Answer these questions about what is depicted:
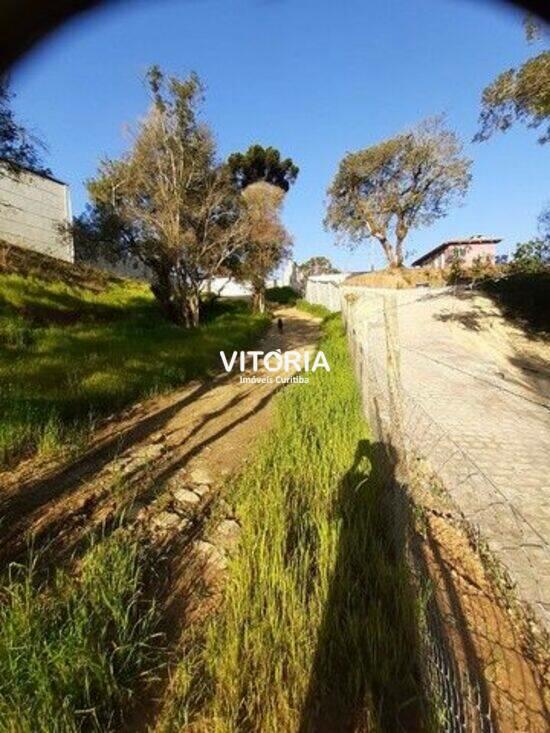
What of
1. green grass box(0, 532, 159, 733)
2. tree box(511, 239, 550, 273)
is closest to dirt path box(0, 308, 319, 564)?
green grass box(0, 532, 159, 733)

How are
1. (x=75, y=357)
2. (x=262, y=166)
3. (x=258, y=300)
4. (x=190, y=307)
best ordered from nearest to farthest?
(x=75, y=357) < (x=190, y=307) < (x=258, y=300) < (x=262, y=166)

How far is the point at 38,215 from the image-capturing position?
22.6 meters

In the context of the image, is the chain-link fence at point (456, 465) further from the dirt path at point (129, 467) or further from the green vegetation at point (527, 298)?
the green vegetation at point (527, 298)

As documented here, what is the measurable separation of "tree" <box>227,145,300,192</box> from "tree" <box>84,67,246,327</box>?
19285mm

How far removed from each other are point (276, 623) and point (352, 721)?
555 millimetres

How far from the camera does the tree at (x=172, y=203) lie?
17.6 m

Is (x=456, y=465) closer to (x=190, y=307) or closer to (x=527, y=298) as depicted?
(x=527, y=298)

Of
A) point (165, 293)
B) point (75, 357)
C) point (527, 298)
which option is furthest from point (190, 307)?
point (527, 298)

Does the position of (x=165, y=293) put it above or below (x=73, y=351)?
above

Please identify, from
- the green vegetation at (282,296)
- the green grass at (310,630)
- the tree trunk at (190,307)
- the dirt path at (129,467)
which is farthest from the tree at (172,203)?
the green vegetation at (282,296)

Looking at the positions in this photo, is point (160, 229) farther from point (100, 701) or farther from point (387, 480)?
point (100, 701)

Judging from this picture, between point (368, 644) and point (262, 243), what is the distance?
26.0m

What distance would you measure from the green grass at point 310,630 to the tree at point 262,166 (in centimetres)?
3724

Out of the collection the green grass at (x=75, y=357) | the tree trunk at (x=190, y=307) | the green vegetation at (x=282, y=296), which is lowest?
the green grass at (x=75, y=357)
